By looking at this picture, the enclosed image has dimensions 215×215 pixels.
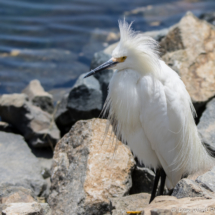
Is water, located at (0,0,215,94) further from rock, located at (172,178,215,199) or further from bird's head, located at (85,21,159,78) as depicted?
rock, located at (172,178,215,199)

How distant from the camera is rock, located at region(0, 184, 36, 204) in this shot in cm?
288

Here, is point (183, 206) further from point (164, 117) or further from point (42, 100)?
point (42, 100)

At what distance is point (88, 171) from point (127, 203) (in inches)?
20.2

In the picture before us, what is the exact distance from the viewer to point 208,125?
3.47 m

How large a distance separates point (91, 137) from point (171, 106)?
101 cm

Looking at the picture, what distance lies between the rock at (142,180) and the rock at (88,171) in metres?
0.24

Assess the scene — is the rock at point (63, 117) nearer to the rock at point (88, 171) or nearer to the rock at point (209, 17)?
the rock at point (88, 171)

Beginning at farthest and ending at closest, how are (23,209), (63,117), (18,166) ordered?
(63,117) < (18,166) < (23,209)

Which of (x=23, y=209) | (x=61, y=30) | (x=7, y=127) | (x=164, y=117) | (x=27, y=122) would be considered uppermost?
(x=61, y=30)

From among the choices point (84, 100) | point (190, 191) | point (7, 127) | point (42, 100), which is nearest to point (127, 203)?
point (190, 191)

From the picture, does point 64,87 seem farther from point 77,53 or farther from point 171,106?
point 171,106

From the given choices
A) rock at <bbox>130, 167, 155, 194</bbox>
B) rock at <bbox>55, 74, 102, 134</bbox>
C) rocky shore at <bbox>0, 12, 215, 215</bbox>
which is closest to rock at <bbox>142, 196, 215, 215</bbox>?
rocky shore at <bbox>0, 12, 215, 215</bbox>

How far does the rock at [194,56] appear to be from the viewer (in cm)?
388

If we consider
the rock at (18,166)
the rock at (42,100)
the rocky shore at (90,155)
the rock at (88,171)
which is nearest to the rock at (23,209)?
the rocky shore at (90,155)
